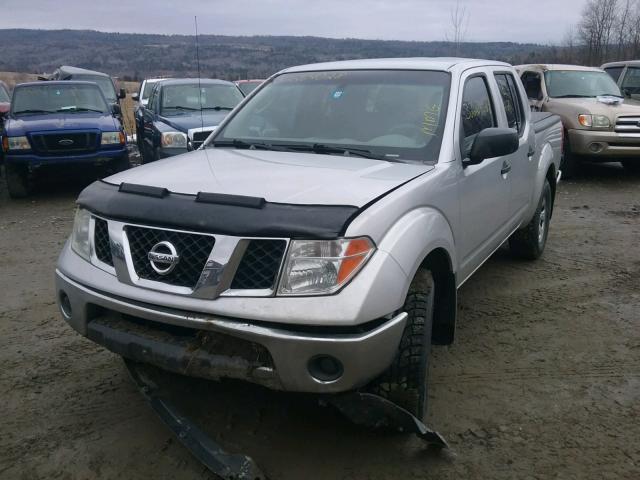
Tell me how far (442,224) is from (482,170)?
0.84 m

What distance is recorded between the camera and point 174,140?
29.1 feet

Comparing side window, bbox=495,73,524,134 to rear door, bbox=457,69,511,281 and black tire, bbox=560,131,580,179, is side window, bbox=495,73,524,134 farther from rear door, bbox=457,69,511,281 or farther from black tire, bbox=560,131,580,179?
black tire, bbox=560,131,580,179

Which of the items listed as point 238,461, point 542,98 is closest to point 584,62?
point 542,98

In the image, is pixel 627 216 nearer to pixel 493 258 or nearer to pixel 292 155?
pixel 493 258

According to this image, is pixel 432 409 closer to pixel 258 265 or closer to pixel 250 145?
pixel 258 265

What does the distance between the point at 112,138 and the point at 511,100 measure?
649 cm

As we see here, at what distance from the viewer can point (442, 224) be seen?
3053 millimetres

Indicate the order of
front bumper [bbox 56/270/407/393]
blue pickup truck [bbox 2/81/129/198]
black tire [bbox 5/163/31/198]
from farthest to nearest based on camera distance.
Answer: black tire [bbox 5/163/31/198] → blue pickup truck [bbox 2/81/129/198] → front bumper [bbox 56/270/407/393]

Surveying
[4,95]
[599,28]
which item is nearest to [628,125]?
[4,95]

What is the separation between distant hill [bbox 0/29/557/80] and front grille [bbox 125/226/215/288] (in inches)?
165

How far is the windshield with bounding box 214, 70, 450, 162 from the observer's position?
346 centimetres

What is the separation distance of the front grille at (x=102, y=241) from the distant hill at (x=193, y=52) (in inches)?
155

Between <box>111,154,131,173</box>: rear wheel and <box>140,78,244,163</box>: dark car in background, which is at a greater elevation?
<box>140,78,244,163</box>: dark car in background

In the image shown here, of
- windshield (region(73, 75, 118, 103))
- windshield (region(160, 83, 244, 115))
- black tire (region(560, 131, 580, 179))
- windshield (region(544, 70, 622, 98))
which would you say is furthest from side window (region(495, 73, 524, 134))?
windshield (region(73, 75, 118, 103))
